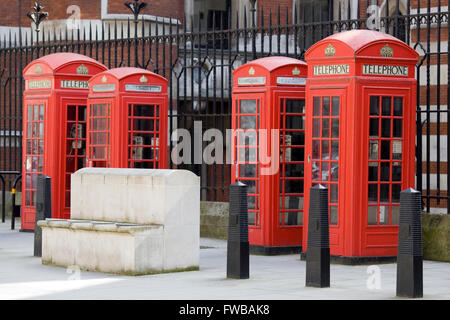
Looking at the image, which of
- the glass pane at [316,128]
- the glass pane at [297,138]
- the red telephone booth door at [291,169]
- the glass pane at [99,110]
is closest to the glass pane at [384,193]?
the glass pane at [316,128]

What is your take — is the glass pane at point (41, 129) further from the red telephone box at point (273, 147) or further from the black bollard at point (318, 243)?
the black bollard at point (318, 243)

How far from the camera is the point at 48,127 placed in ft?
53.1

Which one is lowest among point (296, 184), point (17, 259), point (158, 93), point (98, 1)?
point (17, 259)

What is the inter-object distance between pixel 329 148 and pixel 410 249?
10.5 ft

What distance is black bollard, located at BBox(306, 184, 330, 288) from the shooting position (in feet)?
32.8

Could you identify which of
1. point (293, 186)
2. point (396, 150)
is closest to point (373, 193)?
point (396, 150)

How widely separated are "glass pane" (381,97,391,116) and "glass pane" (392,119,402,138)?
0.15 m

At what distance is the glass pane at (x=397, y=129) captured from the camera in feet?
40.6

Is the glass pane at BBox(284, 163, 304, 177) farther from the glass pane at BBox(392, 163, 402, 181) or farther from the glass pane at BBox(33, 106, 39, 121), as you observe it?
the glass pane at BBox(33, 106, 39, 121)

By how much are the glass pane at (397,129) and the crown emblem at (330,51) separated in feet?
3.63

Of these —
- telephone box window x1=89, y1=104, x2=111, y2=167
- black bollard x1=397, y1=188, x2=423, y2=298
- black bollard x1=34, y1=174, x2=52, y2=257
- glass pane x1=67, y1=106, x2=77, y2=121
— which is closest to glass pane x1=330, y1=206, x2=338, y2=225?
black bollard x1=397, y1=188, x2=423, y2=298
